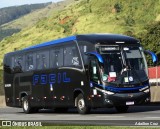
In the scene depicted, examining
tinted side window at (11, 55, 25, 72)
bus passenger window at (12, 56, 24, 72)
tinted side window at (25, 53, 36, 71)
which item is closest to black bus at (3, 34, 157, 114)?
tinted side window at (25, 53, 36, 71)

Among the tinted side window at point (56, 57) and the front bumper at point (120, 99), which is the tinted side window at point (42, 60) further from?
the front bumper at point (120, 99)

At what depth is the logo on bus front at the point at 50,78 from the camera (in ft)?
80.5

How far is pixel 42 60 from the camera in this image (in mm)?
26578

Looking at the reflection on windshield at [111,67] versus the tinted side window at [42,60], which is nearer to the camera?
the reflection on windshield at [111,67]

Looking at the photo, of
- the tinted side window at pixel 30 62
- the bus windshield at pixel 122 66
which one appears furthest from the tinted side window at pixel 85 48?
the tinted side window at pixel 30 62

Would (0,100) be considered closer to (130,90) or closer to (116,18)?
(130,90)

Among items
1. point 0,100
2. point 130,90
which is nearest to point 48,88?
point 130,90

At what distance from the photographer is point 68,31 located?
355ft

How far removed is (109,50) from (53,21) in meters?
97.3

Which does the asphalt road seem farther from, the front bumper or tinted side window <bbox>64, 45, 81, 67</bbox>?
tinted side window <bbox>64, 45, 81, 67</bbox>

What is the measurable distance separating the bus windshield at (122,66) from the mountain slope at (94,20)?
71.7 meters

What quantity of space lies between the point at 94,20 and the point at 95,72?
278ft

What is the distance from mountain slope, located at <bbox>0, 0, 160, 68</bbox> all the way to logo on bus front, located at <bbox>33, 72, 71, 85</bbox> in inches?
2662

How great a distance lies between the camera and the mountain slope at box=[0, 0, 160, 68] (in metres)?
102
